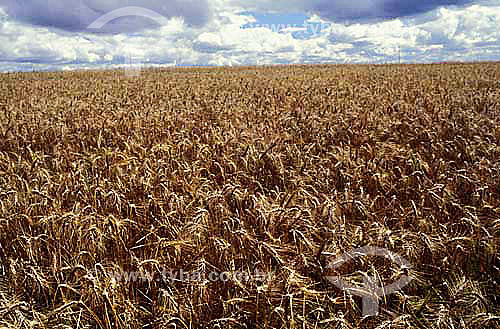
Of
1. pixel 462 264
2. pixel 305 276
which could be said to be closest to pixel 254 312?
pixel 305 276

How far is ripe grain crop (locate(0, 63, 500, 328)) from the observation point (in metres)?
2.72

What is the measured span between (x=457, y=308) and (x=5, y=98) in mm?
15782

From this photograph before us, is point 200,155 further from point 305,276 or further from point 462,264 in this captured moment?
point 462,264

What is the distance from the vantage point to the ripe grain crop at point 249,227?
8.92 feet

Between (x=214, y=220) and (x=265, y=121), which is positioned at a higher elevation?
(x=265, y=121)

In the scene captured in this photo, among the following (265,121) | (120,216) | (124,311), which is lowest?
(124,311)

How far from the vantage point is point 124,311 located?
2760 mm

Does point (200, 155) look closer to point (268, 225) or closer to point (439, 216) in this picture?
point (268, 225)

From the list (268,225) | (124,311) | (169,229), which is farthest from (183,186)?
(124,311)

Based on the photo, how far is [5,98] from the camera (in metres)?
13.9

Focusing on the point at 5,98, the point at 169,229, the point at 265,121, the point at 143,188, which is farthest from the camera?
the point at 5,98

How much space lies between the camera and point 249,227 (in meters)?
3.84

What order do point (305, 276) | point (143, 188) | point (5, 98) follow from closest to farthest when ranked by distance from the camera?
1. point (305, 276)
2. point (143, 188)
3. point (5, 98)

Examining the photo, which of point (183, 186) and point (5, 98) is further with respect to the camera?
point (5, 98)
